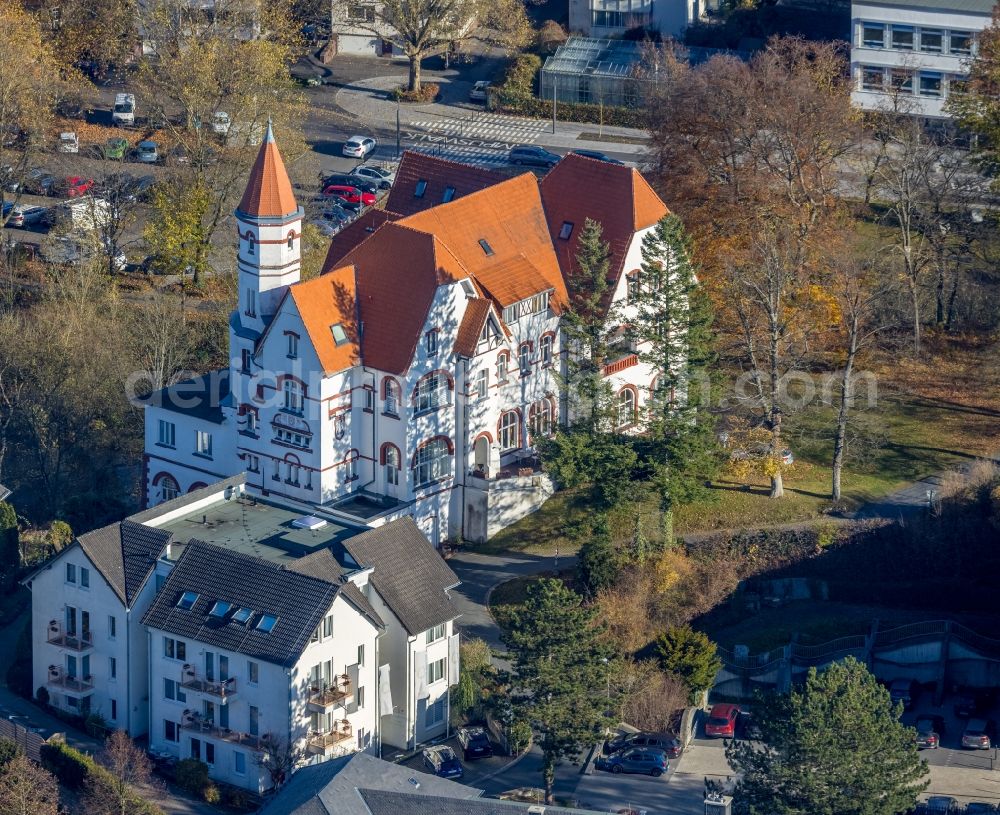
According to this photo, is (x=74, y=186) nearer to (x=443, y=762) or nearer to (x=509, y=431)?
(x=509, y=431)

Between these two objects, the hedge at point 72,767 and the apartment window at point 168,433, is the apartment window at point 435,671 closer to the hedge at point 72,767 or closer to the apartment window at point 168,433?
the hedge at point 72,767

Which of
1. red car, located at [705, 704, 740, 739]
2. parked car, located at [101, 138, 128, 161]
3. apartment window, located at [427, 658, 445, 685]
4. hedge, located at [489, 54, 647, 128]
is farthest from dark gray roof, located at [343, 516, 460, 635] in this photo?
hedge, located at [489, 54, 647, 128]

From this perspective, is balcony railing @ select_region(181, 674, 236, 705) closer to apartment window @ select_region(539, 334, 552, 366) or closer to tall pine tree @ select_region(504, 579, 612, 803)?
tall pine tree @ select_region(504, 579, 612, 803)

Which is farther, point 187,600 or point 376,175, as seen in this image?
point 376,175

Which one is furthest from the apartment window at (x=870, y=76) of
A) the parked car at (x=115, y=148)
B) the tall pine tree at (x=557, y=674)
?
the tall pine tree at (x=557, y=674)

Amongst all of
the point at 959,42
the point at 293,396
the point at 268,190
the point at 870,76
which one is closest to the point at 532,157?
the point at 870,76
